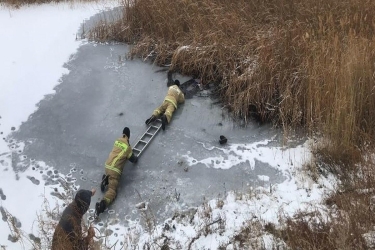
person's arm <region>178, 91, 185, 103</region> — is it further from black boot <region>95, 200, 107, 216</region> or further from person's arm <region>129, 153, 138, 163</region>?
black boot <region>95, 200, 107, 216</region>

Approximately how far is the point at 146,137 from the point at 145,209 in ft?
4.52

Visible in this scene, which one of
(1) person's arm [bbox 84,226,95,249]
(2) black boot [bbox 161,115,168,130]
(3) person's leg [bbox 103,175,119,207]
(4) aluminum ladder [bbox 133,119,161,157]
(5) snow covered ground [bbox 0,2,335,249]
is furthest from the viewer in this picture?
(2) black boot [bbox 161,115,168,130]

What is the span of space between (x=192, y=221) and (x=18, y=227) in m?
1.88

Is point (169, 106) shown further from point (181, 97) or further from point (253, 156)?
point (253, 156)

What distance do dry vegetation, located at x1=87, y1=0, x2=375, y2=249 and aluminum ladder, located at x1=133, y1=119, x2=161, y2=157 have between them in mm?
1164

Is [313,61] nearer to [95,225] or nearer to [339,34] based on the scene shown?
[339,34]

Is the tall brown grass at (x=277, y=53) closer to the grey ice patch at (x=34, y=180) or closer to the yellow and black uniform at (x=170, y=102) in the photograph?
the yellow and black uniform at (x=170, y=102)

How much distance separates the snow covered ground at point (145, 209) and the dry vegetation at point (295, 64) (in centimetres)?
31

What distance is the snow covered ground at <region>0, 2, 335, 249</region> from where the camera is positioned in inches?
173

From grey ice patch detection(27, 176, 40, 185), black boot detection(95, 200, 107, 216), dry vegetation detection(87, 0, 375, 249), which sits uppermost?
dry vegetation detection(87, 0, 375, 249)

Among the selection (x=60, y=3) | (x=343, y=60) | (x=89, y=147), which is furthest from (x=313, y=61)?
(x=60, y=3)

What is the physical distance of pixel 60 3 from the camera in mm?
10922

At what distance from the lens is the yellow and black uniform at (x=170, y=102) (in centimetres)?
620

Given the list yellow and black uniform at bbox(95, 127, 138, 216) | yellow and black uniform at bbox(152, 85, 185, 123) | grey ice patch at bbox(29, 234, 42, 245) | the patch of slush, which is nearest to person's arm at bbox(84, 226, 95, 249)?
grey ice patch at bbox(29, 234, 42, 245)
